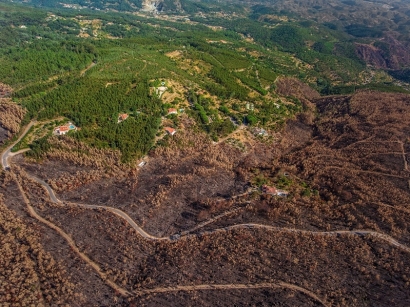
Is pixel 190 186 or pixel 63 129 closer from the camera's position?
pixel 190 186

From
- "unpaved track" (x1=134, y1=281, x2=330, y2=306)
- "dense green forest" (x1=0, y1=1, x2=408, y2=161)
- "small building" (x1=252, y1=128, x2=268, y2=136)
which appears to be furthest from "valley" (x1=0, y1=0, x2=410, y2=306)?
"dense green forest" (x1=0, y1=1, x2=408, y2=161)

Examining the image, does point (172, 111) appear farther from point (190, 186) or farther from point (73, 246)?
point (73, 246)

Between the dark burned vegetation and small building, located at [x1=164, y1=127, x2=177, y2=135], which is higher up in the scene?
small building, located at [x1=164, y1=127, x2=177, y2=135]

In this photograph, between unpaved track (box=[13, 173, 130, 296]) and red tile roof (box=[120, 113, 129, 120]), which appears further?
red tile roof (box=[120, 113, 129, 120])

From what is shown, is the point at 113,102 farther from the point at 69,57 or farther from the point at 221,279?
the point at 221,279

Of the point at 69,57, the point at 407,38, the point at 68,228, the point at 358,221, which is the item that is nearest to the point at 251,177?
the point at 358,221

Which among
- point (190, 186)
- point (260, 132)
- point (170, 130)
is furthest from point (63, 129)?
point (260, 132)

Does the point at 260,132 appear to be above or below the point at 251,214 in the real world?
below

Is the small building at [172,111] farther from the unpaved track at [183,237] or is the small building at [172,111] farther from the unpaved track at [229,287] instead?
the unpaved track at [229,287]

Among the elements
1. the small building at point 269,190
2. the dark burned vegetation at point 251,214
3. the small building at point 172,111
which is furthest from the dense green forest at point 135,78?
the small building at point 269,190

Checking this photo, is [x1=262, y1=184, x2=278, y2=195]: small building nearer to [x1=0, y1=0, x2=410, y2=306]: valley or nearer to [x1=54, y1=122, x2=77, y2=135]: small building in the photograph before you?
[x1=0, y1=0, x2=410, y2=306]: valley

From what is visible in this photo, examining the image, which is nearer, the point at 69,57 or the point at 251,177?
the point at 251,177
